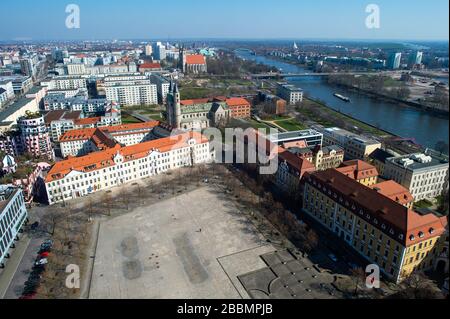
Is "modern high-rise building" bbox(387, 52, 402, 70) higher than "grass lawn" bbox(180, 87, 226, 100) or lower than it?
higher

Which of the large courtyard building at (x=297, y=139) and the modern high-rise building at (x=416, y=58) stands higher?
the modern high-rise building at (x=416, y=58)

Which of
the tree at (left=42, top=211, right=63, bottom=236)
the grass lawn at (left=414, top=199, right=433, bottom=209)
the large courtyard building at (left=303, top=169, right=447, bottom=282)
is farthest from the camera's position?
the grass lawn at (left=414, top=199, right=433, bottom=209)

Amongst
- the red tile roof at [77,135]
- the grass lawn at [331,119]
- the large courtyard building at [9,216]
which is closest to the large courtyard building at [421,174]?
the grass lawn at [331,119]

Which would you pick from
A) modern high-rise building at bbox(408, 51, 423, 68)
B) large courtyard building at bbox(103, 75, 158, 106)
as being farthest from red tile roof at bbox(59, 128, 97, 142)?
modern high-rise building at bbox(408, 51, 423, 68)

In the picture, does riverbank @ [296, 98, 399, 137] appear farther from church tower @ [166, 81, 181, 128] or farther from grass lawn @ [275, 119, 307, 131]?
church tower @ [166, 81, 181, 128]

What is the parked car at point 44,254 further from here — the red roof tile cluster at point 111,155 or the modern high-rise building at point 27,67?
the modern high-rise building at point 27,67
